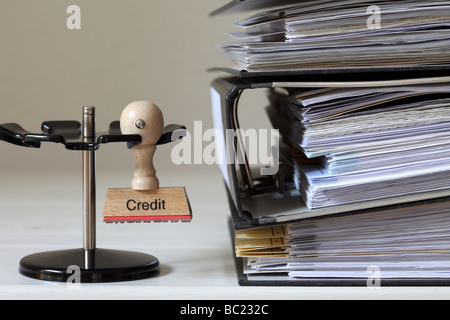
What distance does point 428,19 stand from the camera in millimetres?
744

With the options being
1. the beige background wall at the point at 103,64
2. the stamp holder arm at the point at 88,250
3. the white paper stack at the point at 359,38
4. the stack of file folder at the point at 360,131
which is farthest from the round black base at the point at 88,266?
the beige background wall at the point at 103,64

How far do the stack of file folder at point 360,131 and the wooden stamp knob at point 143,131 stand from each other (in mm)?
76

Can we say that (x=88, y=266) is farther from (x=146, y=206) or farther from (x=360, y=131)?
(x=360, y=131)

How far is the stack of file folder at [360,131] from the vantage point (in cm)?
73

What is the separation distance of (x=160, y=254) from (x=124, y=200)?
211 mm

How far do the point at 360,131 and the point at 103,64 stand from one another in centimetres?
197

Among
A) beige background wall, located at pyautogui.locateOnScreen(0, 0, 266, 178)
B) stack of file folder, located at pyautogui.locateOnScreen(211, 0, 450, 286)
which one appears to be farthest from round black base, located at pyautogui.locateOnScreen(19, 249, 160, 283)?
beige background wall, located at pyautogui.locateOnScreen(0, 0, 266, 178)

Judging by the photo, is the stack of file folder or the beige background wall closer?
the stack of file folder

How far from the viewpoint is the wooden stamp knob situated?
28.8 inches

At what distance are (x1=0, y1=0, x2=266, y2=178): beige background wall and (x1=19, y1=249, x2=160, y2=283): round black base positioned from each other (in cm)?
170

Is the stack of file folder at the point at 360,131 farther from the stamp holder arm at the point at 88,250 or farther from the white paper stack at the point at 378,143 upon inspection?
the stamp holder arm at the point at 88,250

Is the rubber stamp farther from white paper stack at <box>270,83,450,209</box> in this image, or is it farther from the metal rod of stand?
white paper stack at <box>270,83,450,209</box>

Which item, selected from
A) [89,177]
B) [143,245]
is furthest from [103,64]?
[89,177]
